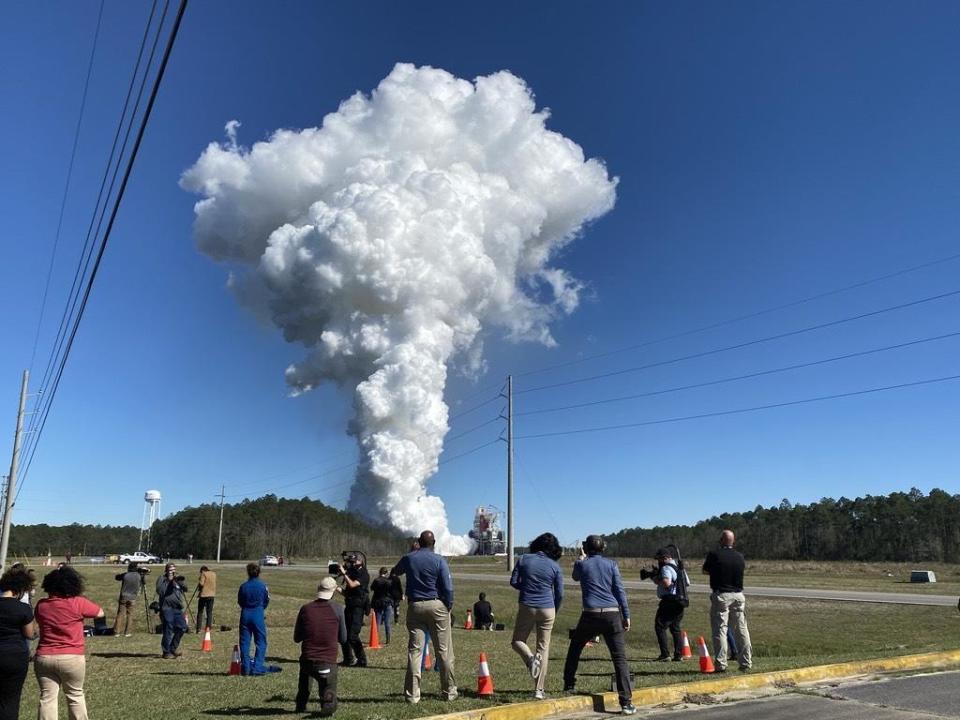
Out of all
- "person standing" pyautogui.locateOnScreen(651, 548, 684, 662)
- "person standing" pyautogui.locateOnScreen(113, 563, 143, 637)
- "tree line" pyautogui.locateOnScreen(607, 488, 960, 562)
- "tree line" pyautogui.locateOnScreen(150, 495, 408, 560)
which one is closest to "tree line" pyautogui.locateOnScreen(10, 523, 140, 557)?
"tree line" pyautogui.locateOnScreen(150, 495, 408, 560)

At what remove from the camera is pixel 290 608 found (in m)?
24.2

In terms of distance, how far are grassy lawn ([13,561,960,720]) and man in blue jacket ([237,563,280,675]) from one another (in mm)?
437

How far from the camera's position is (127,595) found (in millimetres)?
17344

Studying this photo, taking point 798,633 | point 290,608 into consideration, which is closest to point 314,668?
point 798,633

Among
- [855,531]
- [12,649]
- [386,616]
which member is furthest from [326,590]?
[855,531]

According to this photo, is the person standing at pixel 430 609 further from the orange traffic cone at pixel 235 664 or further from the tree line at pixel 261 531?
the tree line at pixel 261 531

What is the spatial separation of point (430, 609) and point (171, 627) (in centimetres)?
737

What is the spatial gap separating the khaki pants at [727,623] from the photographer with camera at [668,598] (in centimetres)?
188

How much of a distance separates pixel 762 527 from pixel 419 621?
470ft

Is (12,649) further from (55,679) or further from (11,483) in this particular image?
(11,483)

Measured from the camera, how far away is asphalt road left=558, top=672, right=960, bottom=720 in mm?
7543

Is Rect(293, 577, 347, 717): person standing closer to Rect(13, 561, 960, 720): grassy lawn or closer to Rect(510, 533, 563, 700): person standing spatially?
Rect(13, 561, 960, 720): grassy lawn

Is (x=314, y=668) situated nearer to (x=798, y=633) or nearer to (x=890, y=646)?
(x=890, y=646)

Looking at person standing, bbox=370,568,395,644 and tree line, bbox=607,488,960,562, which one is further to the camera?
tree line, bbox=607,488,960,562
